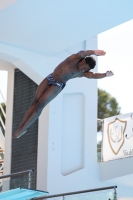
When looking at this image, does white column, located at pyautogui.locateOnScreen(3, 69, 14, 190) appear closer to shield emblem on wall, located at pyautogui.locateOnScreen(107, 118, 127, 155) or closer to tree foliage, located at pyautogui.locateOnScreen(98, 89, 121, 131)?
shield emblem on wall, located at pyautogui.locateOnScreen(107, 118, 127, 155)

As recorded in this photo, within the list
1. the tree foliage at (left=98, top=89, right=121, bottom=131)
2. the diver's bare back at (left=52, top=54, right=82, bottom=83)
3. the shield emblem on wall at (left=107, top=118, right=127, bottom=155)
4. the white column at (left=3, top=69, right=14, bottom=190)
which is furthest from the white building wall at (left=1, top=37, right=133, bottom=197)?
the tree foliage at (left=98, top=89, right=121, bottom=131)

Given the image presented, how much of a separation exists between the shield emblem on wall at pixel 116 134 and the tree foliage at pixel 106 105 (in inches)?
858

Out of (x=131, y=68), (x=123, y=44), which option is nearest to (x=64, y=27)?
(x=131, y=68)

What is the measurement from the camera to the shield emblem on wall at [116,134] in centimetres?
1316

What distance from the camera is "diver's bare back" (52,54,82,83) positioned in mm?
8543

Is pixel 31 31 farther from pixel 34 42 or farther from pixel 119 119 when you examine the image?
pixel 119 119

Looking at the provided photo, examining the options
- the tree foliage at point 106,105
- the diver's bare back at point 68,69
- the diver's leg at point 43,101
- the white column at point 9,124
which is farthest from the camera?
the tree foliage at point 106,105

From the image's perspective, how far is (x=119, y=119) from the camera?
43.8 feet

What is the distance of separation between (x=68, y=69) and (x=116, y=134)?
16.7ft

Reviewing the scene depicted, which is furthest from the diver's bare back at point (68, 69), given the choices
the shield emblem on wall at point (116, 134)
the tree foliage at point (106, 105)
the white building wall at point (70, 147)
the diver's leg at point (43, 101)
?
the tree foliage at point (106, 105)

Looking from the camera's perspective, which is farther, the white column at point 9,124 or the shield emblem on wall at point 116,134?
the white column at point 9,124

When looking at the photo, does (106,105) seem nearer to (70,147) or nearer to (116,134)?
(70,147)

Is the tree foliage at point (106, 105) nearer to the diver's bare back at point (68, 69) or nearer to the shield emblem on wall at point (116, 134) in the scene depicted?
the shield emblem on wall at point (116, 134)

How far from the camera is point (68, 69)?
28.3 ft
